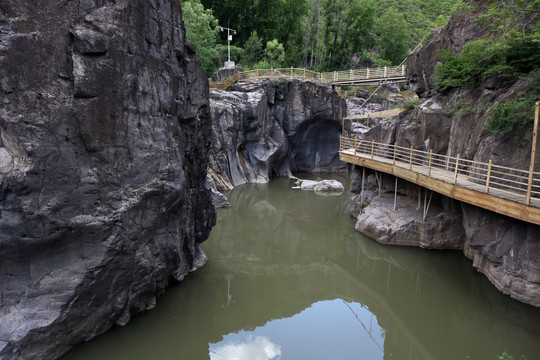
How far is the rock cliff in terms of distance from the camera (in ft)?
30.7

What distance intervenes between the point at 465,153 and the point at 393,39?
38.3m

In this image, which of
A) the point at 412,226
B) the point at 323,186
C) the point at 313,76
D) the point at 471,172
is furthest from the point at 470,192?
the point at 313,76

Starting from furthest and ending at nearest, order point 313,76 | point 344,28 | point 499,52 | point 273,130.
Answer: point 344,28
point 313,76
point 273,130
point 499,52

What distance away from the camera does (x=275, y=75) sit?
2922 cm

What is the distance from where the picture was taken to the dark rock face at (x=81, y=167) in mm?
5891

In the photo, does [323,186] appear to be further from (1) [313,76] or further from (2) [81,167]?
(2) [81,167]

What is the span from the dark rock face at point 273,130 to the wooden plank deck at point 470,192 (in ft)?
40.0

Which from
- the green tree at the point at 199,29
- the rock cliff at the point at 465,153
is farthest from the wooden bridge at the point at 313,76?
the rock cliff at the point at 465,153

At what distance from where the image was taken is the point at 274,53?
118 ft

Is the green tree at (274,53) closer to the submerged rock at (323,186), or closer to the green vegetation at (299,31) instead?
the green vegetation at (299,31)

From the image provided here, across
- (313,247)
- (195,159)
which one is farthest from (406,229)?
(195,159)

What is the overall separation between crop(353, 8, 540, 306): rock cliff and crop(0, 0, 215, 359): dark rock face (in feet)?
27.8

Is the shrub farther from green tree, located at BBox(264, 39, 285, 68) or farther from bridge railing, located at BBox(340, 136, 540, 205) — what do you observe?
green tree, located at BBox(264, 39, 285, 68)

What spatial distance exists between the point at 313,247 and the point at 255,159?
1420 cm
